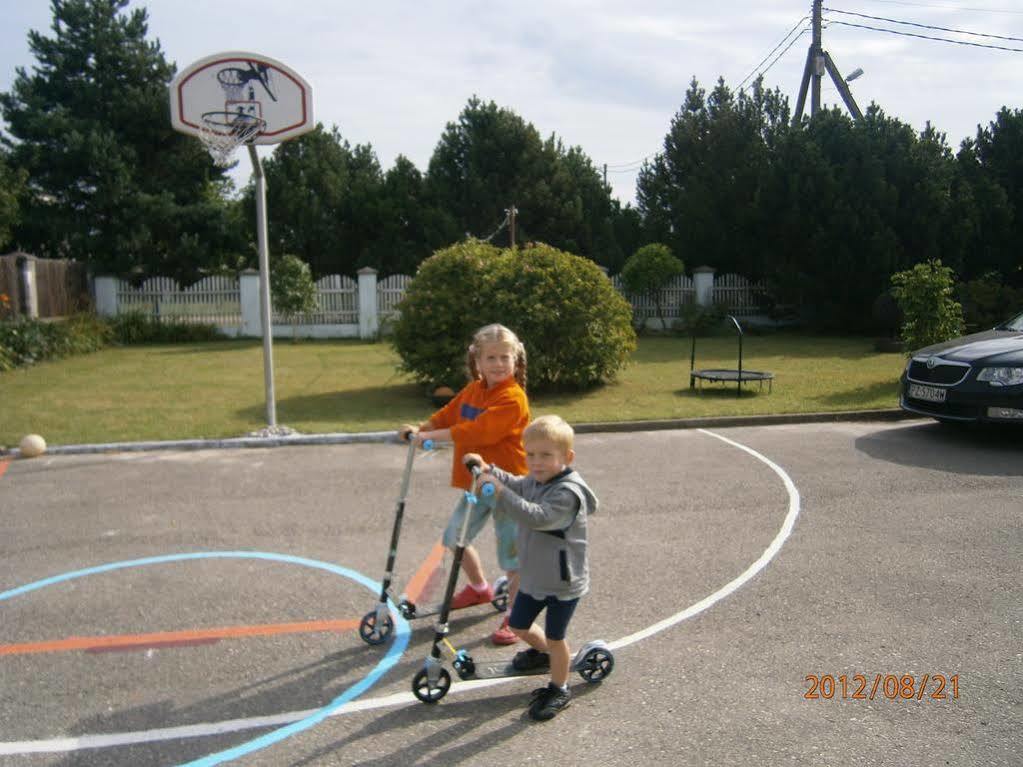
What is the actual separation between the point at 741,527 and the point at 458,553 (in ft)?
11.2

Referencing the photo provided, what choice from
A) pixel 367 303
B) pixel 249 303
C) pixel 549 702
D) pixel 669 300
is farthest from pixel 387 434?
pixel 669 300

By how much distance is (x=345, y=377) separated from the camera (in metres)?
15.3

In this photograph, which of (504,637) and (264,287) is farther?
(264,287)

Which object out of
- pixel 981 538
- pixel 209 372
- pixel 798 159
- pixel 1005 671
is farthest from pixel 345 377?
pixel 798 159

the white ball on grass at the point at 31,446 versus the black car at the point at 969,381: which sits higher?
the black car at the point at 969,381

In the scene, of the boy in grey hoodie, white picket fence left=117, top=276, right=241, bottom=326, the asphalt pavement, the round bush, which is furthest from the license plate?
white picket fence left=117, top=276, right=241, bottom=326

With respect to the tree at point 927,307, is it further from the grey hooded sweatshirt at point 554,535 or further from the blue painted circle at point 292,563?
the grey hooded sweatshirt at point 554,535

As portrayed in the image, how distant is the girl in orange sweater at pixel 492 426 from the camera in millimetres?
4207

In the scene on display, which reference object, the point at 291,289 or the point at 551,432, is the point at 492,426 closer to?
the point at 551,432

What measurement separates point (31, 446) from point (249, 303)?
15.3m

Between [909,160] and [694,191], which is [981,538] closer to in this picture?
[909,160]

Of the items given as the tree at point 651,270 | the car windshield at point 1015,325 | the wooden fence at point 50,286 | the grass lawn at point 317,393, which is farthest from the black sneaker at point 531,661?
the tree at point 651,270

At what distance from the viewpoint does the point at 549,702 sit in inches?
146

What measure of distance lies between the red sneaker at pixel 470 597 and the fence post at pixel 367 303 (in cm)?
1957
